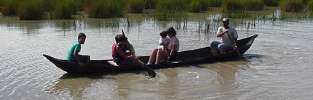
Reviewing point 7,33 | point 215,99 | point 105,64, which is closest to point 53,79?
point 105,64

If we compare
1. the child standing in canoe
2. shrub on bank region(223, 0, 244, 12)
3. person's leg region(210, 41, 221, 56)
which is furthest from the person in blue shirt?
shrub on bank region(223, 0, 244, 12)

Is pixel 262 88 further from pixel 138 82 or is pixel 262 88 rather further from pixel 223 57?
pixel 223 57

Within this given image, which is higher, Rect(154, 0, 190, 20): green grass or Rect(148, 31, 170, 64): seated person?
Rect(154, 0, 190, 20): green grass

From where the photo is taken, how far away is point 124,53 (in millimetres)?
13125

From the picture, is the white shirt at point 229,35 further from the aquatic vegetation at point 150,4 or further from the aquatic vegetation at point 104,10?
the aquatic vegetation at point 150,4

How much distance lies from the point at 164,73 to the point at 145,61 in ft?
4.45

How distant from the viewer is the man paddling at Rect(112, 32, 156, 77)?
13.0 metres

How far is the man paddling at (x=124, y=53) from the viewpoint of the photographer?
1300cm

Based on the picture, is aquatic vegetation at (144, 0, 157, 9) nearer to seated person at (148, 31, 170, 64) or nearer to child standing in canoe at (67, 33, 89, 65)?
seated person at (148, 31, 170, 64)

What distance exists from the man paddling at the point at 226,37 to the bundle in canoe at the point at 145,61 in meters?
0.25

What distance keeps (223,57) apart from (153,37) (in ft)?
19.4

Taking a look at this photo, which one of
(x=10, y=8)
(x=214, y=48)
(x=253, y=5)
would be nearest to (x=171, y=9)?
(x=253, y=5)

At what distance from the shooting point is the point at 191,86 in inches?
452

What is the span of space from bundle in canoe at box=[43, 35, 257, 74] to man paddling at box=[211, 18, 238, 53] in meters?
0.25
